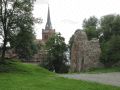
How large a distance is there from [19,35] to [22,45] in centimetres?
131

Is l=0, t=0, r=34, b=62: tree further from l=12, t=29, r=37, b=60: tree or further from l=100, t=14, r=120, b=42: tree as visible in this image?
l=100, t=14, r=120, b=42: tree

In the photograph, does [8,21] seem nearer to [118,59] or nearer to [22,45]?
[22,45]

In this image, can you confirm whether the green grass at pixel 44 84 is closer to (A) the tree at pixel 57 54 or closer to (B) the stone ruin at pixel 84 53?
(B) the stone ruin at pixel 84 53

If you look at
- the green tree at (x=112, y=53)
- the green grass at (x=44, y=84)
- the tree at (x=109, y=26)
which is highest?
the tree at (x=109, y=26)

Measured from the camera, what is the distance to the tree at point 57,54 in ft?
288

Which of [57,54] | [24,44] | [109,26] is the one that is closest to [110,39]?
[109,26]

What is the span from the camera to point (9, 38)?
4441 cm

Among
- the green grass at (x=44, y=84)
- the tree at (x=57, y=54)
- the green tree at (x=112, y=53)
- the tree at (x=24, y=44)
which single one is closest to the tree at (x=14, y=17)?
the tree at (x=24, y=44)

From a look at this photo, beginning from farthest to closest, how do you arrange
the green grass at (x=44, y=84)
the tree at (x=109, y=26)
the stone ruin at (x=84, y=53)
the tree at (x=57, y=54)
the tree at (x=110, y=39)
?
the tree at (x=57, y=54), the tree at (x=109, y=26), the stone ruin at (x=84, y=53), the tree at (x=110, y=39), the green grass at (x=44, y=84)

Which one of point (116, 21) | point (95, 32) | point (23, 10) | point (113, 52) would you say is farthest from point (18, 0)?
point (95, 32)

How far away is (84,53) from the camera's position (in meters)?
68.4

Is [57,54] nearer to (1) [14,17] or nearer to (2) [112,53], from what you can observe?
(2) [112,53]

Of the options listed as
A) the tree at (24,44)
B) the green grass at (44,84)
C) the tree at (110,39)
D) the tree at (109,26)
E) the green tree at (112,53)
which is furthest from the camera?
the tree at (109,26)

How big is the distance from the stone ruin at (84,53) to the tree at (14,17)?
24.9 m
